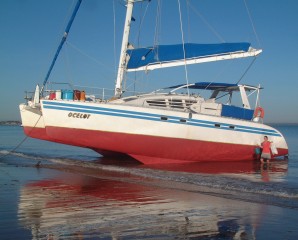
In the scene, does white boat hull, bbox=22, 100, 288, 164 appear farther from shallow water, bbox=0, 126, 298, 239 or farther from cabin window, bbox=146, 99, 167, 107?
shallow water, bbox=0, 126, 298, 239

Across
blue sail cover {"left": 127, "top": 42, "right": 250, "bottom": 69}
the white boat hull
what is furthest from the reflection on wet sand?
blue sail cover {"left": 127, "top": 42, "right": 250, "bottom": 69}

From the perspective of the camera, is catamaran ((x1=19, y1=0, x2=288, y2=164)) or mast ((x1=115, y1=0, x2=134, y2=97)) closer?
catamaran ((x1=19, y1=0, x2=288, y2=164))

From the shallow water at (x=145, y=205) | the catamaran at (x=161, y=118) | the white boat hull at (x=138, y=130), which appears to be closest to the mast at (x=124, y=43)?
the catamaran at (x=161, y=118)

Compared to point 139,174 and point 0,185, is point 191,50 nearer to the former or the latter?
point 139,174

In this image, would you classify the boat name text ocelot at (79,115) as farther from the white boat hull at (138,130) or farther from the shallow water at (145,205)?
the shallow water at (145,205)

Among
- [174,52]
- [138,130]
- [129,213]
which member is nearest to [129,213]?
[129,213]

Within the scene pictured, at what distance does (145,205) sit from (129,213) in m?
0.78

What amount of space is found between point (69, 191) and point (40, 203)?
4.72ft

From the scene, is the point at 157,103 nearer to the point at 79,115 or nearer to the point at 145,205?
the point at 79,115

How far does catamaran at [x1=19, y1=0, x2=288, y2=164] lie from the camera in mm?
12867

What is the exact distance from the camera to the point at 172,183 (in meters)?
10.0

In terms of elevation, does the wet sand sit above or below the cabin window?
below

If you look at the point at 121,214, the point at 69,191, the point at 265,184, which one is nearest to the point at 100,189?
the point at 69,191

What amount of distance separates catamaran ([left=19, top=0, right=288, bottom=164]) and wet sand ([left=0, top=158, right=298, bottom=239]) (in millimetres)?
3588
